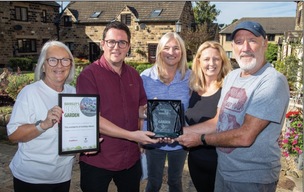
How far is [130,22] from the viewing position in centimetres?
2772

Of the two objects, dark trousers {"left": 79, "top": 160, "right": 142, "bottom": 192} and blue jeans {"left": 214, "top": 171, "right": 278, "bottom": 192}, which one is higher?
blue jeans {"left": 214, "top": 171, "right": 278, "bottom": 192}

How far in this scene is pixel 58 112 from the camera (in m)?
2.45

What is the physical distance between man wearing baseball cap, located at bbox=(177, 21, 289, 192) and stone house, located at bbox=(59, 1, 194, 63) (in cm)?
2442

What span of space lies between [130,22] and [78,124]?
26.2 metres

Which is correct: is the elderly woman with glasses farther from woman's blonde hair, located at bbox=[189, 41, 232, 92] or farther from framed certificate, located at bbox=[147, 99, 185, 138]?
woman's blonde hair, located at bbox=[189, 41, 232, 92]

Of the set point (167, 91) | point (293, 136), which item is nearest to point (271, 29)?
point (293, 136)

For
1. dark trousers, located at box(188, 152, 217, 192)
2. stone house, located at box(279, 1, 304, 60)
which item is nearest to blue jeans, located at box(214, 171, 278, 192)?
dark trousers, located at box(188, 152, 217, 192)

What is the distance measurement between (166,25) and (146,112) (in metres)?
24.7

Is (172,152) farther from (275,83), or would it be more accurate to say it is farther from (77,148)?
(275,83)

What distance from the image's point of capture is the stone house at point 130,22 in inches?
1064

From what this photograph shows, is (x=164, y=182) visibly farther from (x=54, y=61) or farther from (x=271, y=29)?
(x=271, y=29)

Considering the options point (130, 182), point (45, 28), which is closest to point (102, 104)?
point (130, 182)

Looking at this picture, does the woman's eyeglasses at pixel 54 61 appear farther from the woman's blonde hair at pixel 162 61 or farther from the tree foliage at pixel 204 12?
the tree foliage at pixel 204 12

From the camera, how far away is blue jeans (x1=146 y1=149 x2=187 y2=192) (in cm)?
362
